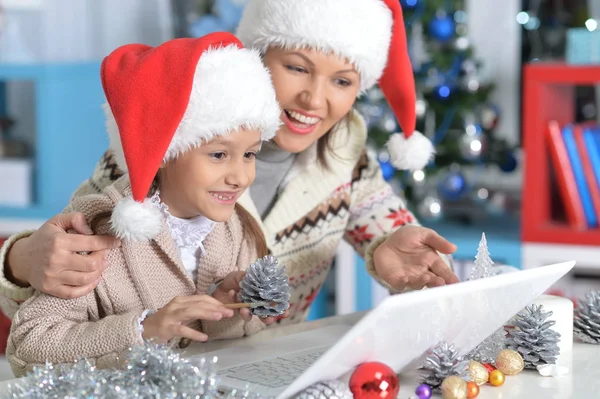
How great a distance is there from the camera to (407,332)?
944 millimetres

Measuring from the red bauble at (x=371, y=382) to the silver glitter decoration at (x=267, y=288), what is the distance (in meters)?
0.25

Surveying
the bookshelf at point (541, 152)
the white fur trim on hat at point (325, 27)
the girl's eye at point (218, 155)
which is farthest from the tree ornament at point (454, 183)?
the girl's eye at point (218, 155)

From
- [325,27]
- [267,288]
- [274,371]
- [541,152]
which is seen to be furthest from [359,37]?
[541,152]

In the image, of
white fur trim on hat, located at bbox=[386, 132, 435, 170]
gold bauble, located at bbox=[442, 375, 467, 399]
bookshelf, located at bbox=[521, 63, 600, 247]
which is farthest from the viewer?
bookshelf, located at bbox=[521, 63, 600, 247]

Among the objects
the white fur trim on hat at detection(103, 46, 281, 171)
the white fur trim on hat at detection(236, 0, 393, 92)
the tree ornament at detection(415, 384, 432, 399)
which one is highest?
the white fur trim on hat at detection(236, 0, 393, 92)

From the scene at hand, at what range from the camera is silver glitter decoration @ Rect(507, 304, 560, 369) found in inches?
44.6

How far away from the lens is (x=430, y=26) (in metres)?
2.75

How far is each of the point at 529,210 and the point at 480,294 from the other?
171cm

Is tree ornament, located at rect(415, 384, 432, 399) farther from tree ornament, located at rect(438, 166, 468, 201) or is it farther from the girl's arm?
tree ornament, located at rect(438, 166, 468, 201)

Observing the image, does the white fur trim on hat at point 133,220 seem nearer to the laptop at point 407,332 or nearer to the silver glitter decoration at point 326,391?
the laptop at point 407,332

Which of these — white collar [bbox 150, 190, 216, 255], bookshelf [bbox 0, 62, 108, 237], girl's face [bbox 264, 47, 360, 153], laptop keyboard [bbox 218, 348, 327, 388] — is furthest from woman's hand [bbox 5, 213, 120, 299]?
bookshelf [bbox 0, 62, 108, 237]

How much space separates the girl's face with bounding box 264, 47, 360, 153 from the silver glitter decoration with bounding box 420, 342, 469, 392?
0.58m

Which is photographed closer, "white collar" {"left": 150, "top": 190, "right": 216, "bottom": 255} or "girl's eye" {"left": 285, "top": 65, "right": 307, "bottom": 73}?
"white collar" {"left": 150, "top": 190, "right": 216, "bottom": 255}

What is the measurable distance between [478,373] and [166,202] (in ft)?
1.60
